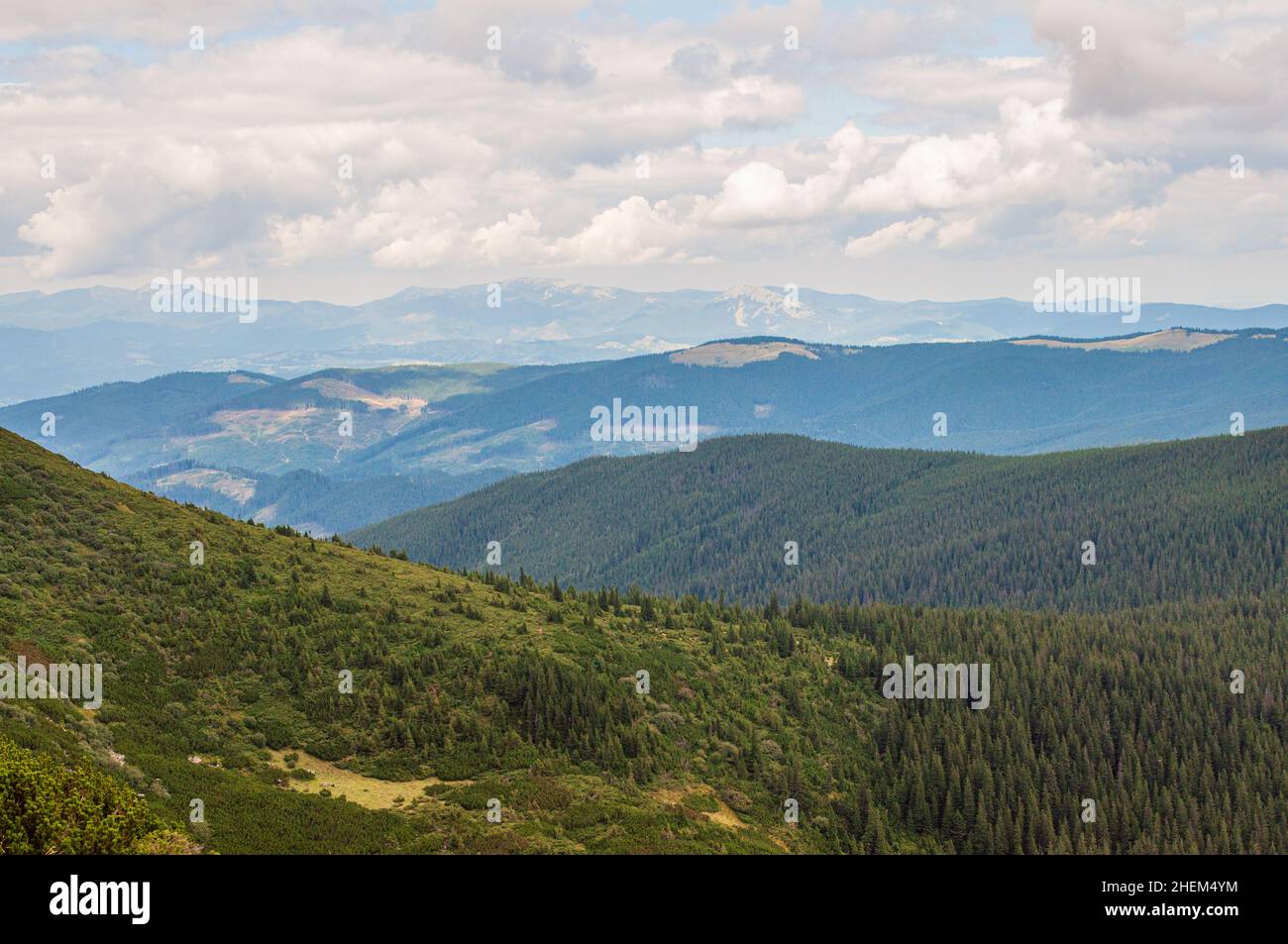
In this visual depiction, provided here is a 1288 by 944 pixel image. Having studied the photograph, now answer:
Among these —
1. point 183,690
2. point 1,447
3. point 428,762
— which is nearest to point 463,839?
point 428,762

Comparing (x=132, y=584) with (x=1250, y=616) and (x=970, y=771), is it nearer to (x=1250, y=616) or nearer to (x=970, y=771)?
(x=970, y=771)

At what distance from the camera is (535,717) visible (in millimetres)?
82125

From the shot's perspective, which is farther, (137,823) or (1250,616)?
(1250,616)

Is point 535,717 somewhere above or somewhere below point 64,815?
below

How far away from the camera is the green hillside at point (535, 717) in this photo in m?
65.1

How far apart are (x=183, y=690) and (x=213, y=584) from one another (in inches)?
695

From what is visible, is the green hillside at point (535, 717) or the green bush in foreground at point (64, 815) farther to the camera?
the green hillside at point (535, 717)

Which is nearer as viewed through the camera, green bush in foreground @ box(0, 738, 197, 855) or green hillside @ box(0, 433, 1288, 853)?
green bush in foreground @ box(0, 738, 197, 855)

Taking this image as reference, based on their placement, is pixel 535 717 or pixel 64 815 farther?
pixel 535 717

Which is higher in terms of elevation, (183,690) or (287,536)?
(287,536)

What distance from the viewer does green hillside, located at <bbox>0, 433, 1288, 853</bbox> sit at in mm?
65062

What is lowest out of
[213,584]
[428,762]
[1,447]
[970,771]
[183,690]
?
[970,771]
